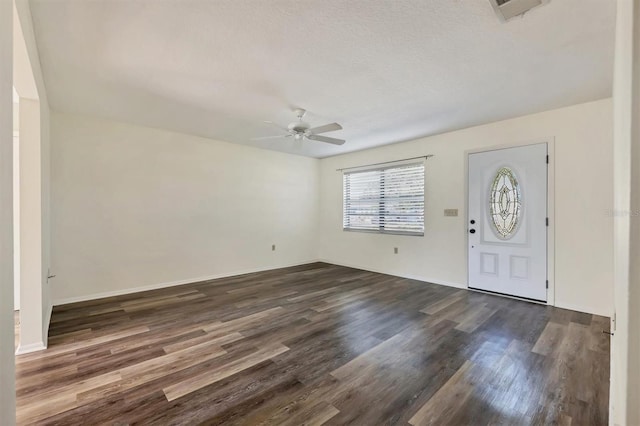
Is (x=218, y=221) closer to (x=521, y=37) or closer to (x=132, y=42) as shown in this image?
(x=132, y=42)

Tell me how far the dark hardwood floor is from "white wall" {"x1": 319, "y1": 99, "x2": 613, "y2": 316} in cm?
52

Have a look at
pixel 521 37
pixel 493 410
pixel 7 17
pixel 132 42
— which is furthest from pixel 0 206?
pixel 521 37

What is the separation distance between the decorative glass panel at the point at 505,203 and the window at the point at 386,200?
115 cm

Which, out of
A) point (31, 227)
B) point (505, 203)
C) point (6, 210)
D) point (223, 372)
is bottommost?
point (223, 372)

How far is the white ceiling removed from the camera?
1820 millimetres

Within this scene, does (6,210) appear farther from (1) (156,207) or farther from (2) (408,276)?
(2) (408,276)

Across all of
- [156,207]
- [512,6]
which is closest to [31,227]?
[156,207]

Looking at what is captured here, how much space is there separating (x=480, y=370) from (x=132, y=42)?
12.3ft

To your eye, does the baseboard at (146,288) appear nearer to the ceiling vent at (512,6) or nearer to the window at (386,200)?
the window at (386,200)

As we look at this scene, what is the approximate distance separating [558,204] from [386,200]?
2.62 m

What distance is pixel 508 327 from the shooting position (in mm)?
2943

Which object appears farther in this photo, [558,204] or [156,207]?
[156,207]

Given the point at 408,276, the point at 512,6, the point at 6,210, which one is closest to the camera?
the point at 6,210

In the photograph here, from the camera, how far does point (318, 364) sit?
2.25 metres
